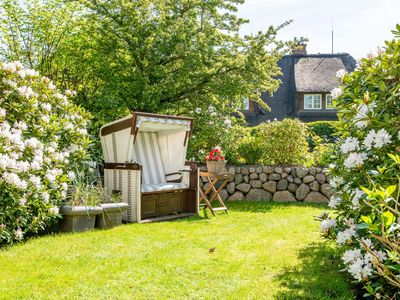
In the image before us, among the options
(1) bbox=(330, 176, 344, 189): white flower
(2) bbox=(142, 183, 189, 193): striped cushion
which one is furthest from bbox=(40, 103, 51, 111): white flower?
(1) bbox=(330, 176, 344, 189): white flower

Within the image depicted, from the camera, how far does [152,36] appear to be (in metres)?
9.88

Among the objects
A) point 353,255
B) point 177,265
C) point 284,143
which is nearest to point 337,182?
point 353,255

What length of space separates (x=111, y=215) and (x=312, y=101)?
21.0m

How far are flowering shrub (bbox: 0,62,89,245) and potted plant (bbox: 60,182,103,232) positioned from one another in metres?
0.24

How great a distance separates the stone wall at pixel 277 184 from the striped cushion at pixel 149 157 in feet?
6.86

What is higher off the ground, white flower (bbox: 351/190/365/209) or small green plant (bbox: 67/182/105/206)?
white flower (bbox: 351/190/365/209)

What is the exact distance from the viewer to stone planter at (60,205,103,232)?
19.8 feet

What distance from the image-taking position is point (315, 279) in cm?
395

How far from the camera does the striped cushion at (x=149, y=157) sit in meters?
8.25

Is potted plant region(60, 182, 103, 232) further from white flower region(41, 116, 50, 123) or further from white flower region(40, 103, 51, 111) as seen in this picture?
white flower region(40, 103, 51, 111)

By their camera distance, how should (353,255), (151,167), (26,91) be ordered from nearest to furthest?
(353,255), (26,91), (151,167)

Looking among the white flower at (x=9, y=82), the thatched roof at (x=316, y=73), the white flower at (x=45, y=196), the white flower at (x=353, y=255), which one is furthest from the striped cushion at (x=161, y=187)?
the thatched roof at (x=316, y=73)

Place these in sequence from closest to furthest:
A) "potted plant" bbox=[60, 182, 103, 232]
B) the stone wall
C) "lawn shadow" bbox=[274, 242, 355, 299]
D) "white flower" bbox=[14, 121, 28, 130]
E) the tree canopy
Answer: "lawn shadow" bbox=[274, 242, 355, 299], "white flower" bbox=[14, 121, 28, 130], "potted plant" bbox=[60, 182, 103, 232], the tree canopy, the stone wall

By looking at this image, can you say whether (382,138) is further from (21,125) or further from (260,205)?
(260,205)
